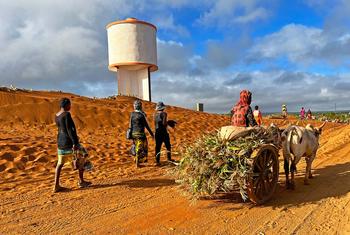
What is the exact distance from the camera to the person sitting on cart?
667 cm

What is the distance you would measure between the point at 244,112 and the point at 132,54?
809 inches

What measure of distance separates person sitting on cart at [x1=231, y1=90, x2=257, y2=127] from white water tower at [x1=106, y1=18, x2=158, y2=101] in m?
20.2

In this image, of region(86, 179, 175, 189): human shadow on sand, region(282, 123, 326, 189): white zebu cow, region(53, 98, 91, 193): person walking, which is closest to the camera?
region(53, 98, 91, 193): person walking

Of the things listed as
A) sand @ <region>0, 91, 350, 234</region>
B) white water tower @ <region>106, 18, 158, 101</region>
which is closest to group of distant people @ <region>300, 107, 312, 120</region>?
A: white water tower @ <region>106, 18, 158, 101</region>

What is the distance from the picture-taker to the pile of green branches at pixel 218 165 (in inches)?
227

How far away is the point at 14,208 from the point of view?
6.34 metres

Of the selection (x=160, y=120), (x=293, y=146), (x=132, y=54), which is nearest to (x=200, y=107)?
(x=132, y=54)

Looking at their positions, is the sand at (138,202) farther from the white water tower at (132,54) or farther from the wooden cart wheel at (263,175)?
the white water tower at (132,54)

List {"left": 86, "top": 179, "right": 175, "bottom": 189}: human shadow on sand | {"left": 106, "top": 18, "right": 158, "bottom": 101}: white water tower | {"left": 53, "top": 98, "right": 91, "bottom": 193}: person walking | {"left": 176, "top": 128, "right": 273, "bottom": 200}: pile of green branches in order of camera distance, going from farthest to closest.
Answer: {"left": 106, "top": 18, "right": 158, "bottom": 101}: white water tower
{"left": 86, "top": 179, "right": 175, "bottom": 189}: human shadow on sand
{"left": 53, "top": 98, "right": 91, "bottom": 193}: person walking
{"left": 176, "top": 128, "right": 273, "bottom": 200}: pile of green branches

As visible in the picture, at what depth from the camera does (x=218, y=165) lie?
19.1 feet

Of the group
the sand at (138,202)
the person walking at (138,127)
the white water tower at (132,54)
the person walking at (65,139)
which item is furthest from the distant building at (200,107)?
the person walking at (65,139)

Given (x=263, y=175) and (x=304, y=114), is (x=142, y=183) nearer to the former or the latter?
(x=263, y=175)

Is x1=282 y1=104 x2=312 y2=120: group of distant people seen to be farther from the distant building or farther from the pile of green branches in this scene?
the pile of green branches

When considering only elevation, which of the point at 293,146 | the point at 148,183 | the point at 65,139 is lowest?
the point at 148,183
